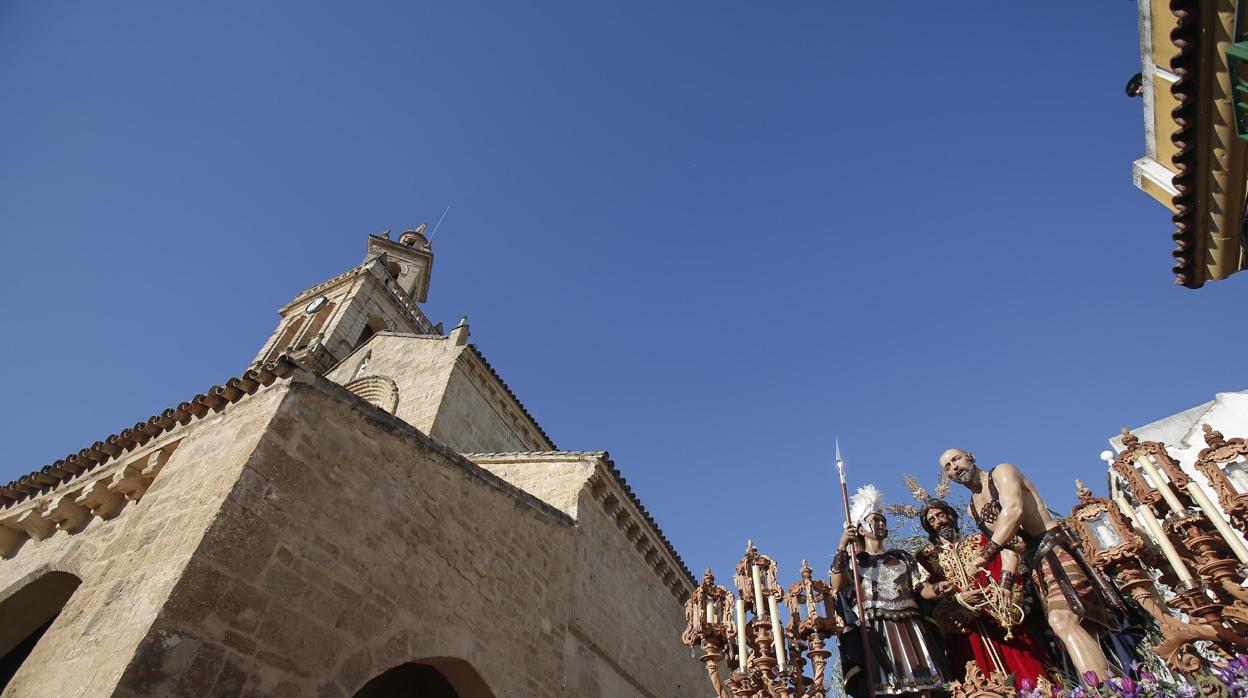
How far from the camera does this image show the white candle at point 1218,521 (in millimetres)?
3312

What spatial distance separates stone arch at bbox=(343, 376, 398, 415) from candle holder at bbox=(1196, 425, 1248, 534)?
13818 mm

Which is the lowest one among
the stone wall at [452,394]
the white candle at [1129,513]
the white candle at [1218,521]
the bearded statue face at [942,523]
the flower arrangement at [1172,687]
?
the flower arrangement at [1172,687]

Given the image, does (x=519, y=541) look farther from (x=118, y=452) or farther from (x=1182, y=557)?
(x=1182, y=557)

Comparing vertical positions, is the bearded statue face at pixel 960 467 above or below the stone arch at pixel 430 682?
above

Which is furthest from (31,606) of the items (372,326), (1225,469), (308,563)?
(372,326)

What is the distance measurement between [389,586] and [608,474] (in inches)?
217

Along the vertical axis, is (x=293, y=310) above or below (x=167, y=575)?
above

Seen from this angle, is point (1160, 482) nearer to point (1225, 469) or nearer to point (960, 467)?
point (1225, 469)

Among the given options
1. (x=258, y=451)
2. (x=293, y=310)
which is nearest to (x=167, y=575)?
(x=258, y=451)

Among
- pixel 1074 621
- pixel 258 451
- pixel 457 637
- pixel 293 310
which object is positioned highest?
pixel 293 310

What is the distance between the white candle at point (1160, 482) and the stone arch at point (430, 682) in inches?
265

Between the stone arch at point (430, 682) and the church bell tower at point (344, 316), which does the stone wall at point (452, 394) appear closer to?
the church bell tower at point (344, 316)

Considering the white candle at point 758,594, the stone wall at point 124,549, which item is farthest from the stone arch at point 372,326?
the white candle at point 758,594

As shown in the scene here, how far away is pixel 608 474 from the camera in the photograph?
38.3ft
